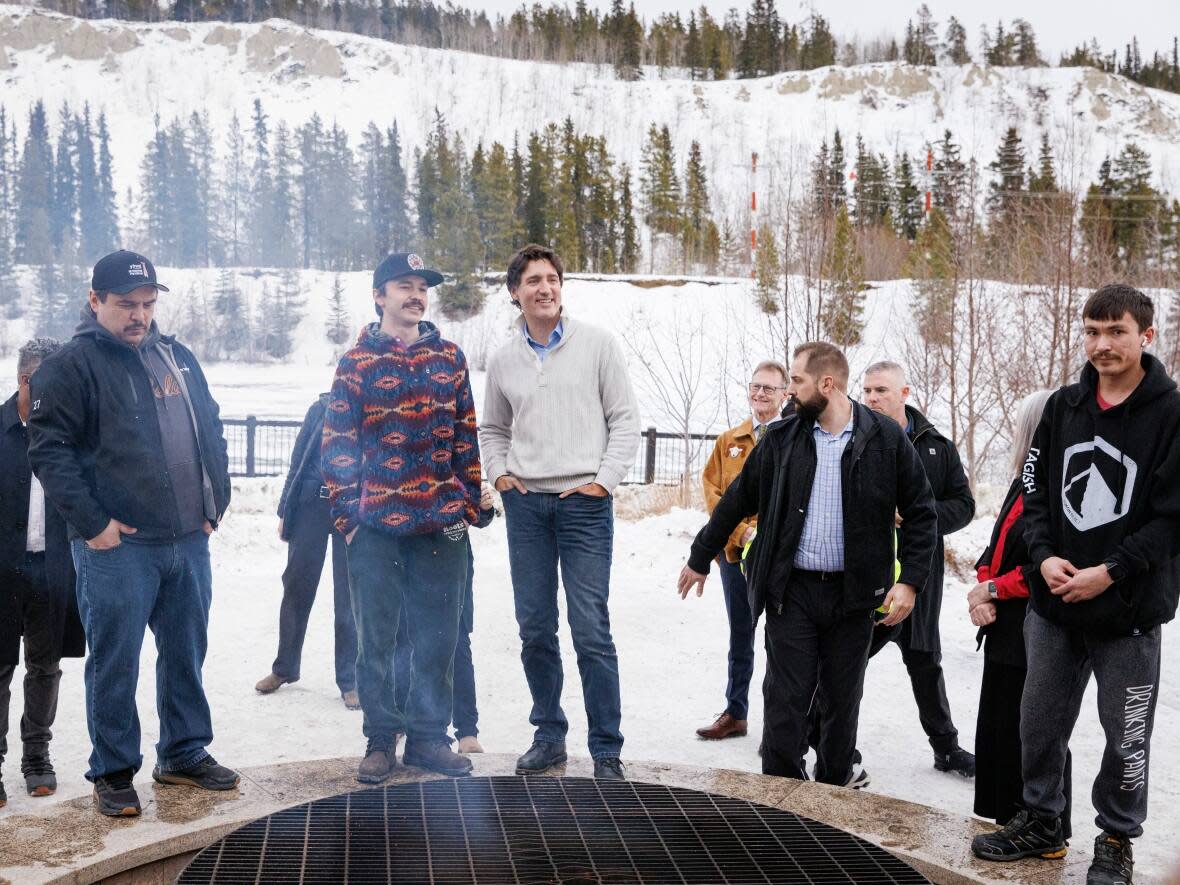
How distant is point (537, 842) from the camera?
314 centimetres

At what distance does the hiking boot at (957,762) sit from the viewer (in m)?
5.00

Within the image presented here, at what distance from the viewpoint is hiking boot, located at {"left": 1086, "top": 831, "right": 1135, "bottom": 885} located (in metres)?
3.12

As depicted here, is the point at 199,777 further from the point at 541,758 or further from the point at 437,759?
the point at 541,758

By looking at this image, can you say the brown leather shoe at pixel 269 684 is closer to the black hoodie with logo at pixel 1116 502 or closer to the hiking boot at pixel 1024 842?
the hiking boot at pixel 1024 842

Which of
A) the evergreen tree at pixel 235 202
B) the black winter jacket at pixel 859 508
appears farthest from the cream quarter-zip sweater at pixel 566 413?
the evergreen tree at pixel 235 202

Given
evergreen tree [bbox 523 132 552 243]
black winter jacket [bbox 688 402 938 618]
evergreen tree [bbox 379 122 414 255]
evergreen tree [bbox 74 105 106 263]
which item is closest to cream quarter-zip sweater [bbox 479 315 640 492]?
black winter jacket [bbox 688 402 938 618]

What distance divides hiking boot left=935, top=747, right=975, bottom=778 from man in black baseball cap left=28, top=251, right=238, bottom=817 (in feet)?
10.4

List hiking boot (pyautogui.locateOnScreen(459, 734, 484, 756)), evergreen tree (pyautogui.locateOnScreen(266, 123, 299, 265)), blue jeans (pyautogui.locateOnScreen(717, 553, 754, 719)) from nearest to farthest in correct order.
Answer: hiking boot (pyautogui.locateOnScreen(459, 734, 484, 756)) → blue jeans (pyautogui.locateOnScreen(717, 553, 754, 719)) → evergreen tree (pyautogui.locateOnScreen(266, 123, 299, 265))

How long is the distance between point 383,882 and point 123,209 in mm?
67203

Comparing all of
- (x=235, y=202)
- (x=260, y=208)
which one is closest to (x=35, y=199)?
(x=235, y=202)

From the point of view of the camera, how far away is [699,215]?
60.0m

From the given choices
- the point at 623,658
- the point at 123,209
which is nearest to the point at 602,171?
the point at 123,209

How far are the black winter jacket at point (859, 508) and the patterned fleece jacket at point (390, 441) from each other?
103cm

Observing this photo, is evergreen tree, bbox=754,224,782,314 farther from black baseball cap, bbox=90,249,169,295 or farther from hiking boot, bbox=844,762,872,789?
black baseball cap, bbox=90,249,169,295
